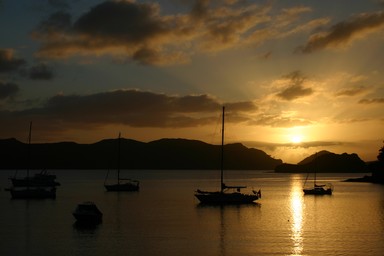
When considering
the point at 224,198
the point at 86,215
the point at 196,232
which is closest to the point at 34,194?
the point at 224,198

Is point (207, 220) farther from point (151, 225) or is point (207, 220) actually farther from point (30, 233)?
point (30, 233)

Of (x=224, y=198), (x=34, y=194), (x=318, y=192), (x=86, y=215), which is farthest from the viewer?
(x=318, y=192)

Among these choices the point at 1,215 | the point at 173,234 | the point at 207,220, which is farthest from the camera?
→ the point at 1,215

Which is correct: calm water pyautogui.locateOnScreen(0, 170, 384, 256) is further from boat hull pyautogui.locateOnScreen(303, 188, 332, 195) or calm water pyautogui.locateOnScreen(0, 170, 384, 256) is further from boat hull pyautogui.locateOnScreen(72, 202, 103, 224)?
boat hull pyautogui.locateOnScreen(303, 188, 332, 195)

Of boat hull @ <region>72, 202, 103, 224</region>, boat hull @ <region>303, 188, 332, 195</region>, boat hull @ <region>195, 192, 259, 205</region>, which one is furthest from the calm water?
boat hull @ <region>303, 188, 332, 195</region>

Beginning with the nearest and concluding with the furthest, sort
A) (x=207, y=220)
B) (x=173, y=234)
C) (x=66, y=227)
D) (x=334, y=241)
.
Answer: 1. (x=334, y=241)
2. (x=173, y=234)
3. (x=66, y=227)
4. (x=207, y=220)

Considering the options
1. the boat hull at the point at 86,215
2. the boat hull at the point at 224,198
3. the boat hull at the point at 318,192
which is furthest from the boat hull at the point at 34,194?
the boat hull at the point at 318,192

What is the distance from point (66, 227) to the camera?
6294cm

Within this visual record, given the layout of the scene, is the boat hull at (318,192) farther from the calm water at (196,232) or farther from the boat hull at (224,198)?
the calm water at (196,232)

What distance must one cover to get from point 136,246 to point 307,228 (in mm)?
24834

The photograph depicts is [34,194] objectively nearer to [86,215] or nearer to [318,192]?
[86,215]

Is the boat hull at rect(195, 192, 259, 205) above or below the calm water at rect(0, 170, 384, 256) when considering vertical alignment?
above

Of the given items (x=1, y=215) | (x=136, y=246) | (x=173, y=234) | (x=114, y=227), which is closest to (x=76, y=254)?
(x=136, y=246)

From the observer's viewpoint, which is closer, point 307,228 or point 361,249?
point 361,249
